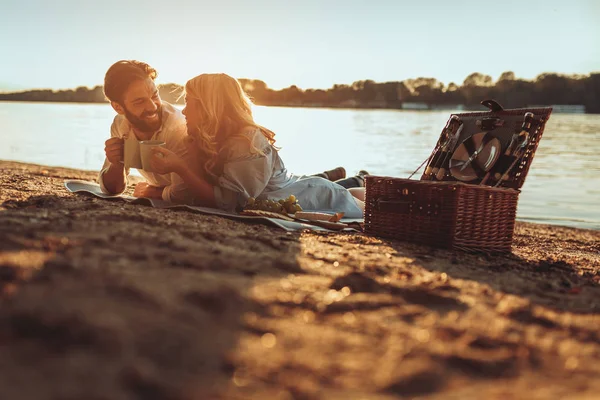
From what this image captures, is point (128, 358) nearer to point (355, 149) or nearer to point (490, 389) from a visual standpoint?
point (490, 389)

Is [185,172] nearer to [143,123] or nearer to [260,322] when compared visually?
[143,123]

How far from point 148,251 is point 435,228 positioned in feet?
7.31

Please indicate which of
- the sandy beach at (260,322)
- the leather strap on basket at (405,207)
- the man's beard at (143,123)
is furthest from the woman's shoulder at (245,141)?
the sandy beach at (260,322)

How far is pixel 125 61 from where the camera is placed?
482cm

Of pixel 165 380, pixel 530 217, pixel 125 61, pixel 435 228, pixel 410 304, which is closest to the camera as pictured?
pixel 165 380

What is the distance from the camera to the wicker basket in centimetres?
404

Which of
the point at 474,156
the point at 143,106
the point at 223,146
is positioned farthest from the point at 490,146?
the point at 143,106

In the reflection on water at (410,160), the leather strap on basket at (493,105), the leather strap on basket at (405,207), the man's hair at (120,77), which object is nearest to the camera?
the leather strap on basket at (405,207)

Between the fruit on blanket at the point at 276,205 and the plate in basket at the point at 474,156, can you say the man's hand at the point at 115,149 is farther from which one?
the plate in basket at the point at 474,156

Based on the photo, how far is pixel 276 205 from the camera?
4.89 meters

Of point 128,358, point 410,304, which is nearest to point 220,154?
point 410,304

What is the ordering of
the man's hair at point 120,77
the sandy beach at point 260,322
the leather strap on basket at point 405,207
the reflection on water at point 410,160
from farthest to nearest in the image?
the reflection on water at point 410,160
the man's hair at point 120,77
the leather strap on basket at point 405,207
the sandy beach at point 260,322

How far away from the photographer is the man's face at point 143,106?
472 centimetres

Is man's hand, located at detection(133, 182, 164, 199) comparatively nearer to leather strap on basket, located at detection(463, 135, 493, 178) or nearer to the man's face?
the man's face
